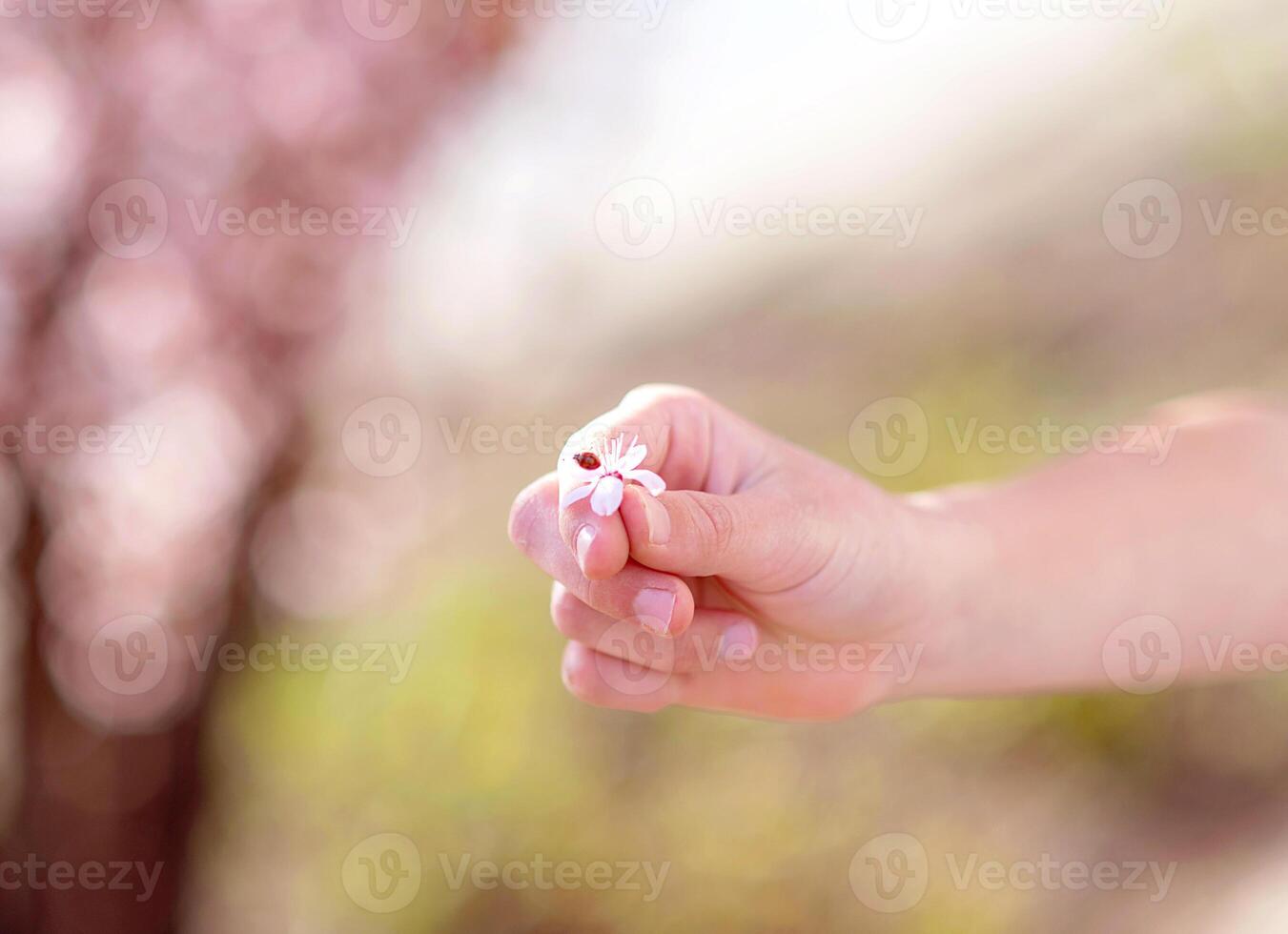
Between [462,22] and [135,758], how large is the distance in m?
1.64

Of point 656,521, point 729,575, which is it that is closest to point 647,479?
point 656,521

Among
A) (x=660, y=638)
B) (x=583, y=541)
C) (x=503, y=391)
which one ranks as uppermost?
(x=503, y=391)

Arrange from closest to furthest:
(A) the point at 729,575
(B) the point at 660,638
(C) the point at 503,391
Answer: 1. (A) the point at 729,575
2. (B) the point at 660,638
3. (C) the point at 503,391

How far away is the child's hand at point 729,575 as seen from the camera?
86 centimetres

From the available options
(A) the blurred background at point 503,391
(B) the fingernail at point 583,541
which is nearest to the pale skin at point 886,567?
(B) the fingernail at point 583,541

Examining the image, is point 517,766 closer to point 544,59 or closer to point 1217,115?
point 544,59

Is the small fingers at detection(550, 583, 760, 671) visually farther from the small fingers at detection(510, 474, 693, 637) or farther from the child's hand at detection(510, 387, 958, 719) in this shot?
the small fingers at detection(510, 474, 693, 637)

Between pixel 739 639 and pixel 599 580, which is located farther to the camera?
pixel 739 639

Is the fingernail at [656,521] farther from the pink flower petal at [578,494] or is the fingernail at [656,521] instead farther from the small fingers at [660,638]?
the small fingers at [660,638]

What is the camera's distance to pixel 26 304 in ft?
5.84

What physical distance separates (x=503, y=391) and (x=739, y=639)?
183 centimetres

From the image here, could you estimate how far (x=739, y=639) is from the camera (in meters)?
1.09

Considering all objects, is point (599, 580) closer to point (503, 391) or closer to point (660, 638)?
point (660, 638)

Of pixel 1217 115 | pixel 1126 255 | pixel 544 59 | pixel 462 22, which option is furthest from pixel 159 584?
pixel 1217 115
